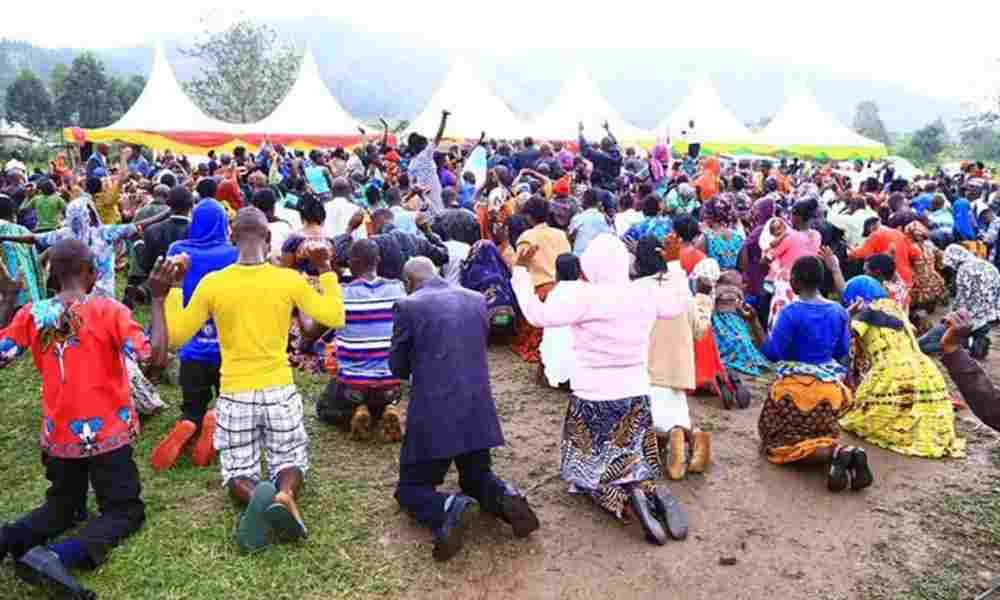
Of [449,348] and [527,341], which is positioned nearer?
[449,348]

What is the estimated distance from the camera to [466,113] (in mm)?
23500

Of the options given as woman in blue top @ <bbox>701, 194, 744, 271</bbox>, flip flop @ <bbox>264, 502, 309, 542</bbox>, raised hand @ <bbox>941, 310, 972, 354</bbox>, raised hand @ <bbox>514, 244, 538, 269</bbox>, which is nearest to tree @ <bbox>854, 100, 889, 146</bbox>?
woman in blue top @ <bbox>701, 194, 744, 271</bbox>

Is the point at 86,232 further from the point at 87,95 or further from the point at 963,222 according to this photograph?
the point at 87,95

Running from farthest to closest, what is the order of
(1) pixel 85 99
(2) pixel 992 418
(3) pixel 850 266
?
(1) pixel 85 99, (3) pixel 850 266, (2) pixel 992 418

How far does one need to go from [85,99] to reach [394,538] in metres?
44.5

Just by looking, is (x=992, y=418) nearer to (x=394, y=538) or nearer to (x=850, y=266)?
(x=394, y=538)

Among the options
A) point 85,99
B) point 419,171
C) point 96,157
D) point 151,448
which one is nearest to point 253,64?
point 85,99

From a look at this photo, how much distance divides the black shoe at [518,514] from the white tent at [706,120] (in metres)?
23.3

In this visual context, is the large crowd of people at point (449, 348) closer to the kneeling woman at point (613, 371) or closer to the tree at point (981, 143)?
the kneeling woman at point (613, 371)

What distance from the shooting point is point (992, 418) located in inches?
127

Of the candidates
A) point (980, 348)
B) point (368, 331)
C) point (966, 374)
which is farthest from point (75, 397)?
point (980, 348)

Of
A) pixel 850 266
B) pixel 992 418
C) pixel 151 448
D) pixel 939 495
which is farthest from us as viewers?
pixel 850 266

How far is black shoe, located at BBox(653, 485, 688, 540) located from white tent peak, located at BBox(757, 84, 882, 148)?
76.4 ft

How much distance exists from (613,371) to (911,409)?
7.97ft
